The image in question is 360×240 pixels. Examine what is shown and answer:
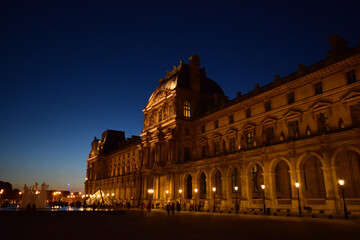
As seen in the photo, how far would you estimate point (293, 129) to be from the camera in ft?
115

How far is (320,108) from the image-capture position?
32219 millimetres

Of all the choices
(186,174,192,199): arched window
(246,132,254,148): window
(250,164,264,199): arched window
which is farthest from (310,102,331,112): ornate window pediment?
(186,174,192,199): arched window

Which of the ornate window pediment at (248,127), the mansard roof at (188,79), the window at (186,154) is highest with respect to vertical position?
the mansard roof at (188,79)

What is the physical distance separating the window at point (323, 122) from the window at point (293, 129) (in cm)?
301

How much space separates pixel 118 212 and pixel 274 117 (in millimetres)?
23162

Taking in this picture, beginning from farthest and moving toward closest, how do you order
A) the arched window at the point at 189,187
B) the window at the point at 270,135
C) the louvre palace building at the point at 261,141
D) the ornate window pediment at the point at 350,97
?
the arched window at the point at 189,187, the window at the point at 270,135, the louvre palace building at the point at 261,141, the ornate window pediment at the point at 350,97

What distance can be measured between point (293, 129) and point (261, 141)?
5110 millimetres

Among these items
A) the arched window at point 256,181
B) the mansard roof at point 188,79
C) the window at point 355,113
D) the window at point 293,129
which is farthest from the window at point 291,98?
the mansard roof at point 188,79

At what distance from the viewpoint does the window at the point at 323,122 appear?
103 feet

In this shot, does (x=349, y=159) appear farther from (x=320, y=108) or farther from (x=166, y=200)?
(x=166, y=200)

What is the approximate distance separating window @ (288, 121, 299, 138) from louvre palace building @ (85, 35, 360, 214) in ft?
0.38

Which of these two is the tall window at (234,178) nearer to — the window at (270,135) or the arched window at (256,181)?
the arched window at (256,181)

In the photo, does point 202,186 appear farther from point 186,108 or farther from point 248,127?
point 186,108

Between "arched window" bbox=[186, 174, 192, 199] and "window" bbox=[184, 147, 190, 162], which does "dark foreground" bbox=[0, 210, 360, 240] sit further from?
"window" bbox=[184, 147, 190, 162]
